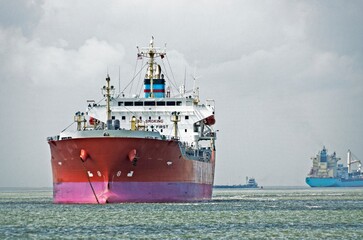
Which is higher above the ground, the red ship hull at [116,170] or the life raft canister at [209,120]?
the life raft canister at [209,120]

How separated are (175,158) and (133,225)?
58.3 ft

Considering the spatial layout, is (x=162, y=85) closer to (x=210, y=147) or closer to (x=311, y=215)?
(x=210, y=147)

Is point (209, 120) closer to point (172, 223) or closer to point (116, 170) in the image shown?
point (116, 170)

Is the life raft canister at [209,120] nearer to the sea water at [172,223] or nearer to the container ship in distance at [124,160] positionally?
the container ship in distance at [124,160]

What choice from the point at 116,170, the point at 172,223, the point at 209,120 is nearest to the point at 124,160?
the point at 116,170

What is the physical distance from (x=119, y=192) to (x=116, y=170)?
54.9 inches

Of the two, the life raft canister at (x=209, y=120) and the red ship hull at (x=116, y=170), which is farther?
the life raft canister at (x=209, y=120)

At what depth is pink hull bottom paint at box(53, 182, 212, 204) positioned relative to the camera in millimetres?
50062

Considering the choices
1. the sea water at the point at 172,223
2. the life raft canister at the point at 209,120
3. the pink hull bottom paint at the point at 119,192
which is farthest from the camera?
the life raft canister at the point at 209,120

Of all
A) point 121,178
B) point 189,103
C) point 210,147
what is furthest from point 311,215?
point 210,147

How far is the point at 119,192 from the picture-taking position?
1975 inches

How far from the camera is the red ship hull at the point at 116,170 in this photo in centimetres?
4925

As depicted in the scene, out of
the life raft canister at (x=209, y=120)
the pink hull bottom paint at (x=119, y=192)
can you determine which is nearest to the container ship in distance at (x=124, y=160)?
the pink hull bottom paint at (x=119, y=192)

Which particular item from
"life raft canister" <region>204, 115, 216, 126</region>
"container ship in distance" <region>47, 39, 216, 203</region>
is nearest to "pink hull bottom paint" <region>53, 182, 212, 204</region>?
"container ship in distance" <region>47, 39, 216, 203</region>
